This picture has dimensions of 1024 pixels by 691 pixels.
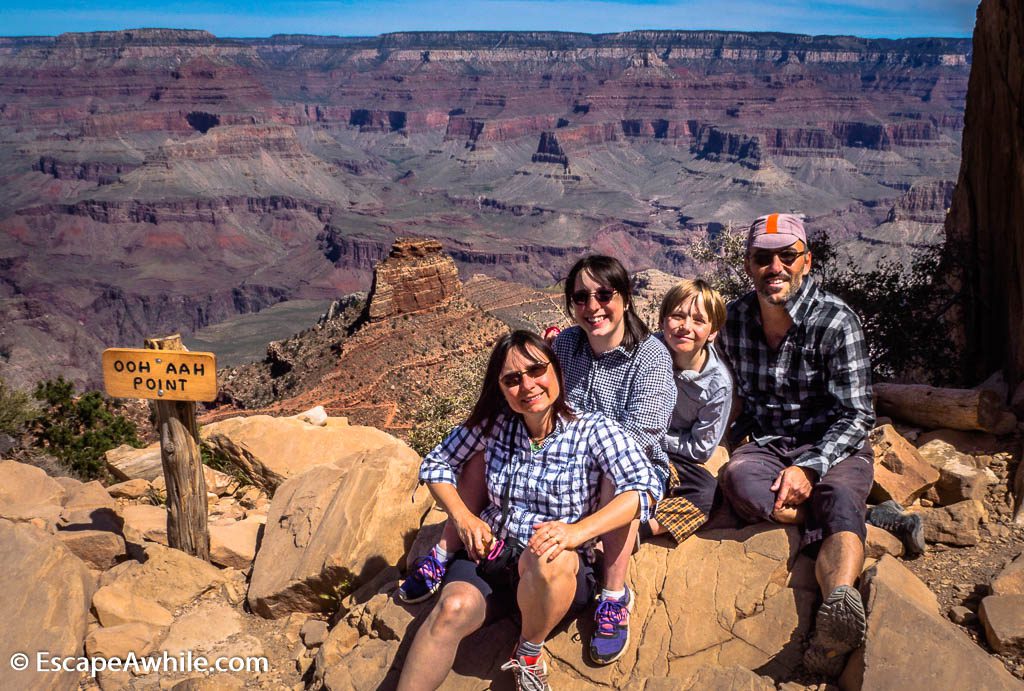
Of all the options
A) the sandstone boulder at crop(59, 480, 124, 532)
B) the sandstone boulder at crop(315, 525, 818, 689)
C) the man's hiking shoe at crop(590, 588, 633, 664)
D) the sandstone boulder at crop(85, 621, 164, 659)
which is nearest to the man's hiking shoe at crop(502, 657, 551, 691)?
the sandstone boulder at crop(315, 525, 818, 689)

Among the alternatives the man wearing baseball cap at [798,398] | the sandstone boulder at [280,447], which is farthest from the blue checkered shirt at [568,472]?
the sandstone boulder at [280,447]

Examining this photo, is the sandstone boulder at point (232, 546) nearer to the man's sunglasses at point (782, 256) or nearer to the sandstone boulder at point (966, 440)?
the man's sunglasses at point (782, 256)

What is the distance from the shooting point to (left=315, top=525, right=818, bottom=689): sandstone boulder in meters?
4.67

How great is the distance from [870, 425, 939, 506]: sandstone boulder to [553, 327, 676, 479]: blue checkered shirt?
72.4 inches

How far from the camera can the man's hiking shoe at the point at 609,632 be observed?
4613 millimetres

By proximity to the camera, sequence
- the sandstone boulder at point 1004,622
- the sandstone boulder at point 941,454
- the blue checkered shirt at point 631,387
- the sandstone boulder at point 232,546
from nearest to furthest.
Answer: the sandstone boulder at point 1004,622 → the blue checkered shirt at point 631,387 → the sandstone boulder at point 941,454 → the sandstone boulder at point 232,546

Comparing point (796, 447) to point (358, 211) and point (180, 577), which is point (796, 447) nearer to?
point (180, 577)

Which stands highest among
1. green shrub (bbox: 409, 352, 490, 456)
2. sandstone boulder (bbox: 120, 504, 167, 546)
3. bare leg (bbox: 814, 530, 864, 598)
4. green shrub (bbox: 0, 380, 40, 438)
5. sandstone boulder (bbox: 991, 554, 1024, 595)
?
bare leg (bbox: 814, 530, 864, 598)

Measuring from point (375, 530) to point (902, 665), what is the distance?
12.2 ft

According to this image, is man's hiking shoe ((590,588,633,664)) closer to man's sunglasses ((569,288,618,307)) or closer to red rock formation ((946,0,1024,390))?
man's sunglasses ((569,288,618,307))

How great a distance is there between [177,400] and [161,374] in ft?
0.88

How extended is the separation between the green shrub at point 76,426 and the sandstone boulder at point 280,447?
13.9 ft

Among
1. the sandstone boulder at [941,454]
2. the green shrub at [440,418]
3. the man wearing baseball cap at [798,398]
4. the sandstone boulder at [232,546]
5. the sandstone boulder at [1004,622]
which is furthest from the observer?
the green shrub at [440,418]

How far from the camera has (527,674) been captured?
175 inches
